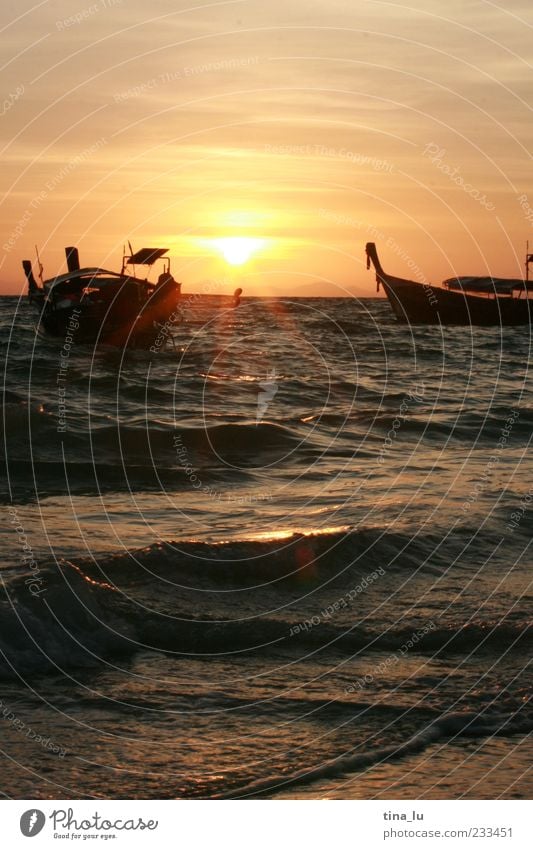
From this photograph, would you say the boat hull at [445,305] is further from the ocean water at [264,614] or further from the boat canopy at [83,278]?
the ocean water at [264,614]

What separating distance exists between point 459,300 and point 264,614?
81865mm

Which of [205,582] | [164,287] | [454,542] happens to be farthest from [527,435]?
[164,287]

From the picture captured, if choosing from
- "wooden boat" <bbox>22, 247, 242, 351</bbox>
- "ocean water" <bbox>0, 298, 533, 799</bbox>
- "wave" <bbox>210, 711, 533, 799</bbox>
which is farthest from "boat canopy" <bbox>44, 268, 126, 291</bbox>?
"wave" <bbox>210, 711, 533, 799</bbox>

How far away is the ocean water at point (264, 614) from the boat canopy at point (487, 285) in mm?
64614

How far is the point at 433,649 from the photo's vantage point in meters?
9.98

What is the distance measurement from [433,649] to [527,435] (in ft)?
56.5

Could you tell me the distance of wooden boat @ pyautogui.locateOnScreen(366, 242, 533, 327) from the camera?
291 feet

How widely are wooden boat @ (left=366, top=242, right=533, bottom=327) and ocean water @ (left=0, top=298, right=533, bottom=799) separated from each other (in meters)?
64.3

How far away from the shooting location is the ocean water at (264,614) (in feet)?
24.5

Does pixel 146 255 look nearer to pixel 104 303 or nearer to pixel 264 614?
pixel 104 303

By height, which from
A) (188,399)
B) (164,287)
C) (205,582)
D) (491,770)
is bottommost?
(491,770)

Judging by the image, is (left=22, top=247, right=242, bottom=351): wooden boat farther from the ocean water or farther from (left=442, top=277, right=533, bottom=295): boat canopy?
(left=442, top=277, right=533, bottom=295): boat canopy

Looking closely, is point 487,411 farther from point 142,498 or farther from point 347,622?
point 347,622

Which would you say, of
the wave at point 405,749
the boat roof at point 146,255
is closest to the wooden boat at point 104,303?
the boat roof at point 146,255
